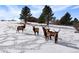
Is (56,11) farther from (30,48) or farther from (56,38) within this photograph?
(30,48)

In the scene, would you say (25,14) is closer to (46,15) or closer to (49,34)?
(46,15)

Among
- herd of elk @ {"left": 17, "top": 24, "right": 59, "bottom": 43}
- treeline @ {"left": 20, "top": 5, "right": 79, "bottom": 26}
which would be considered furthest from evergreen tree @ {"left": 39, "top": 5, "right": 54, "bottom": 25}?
herd of elk @ {"left": 17, "top": 24, "right": 59, "bottom": 43}

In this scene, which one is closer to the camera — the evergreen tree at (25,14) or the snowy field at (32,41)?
the snowy field at (32,41)

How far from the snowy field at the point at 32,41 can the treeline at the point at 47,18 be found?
2.6 inches

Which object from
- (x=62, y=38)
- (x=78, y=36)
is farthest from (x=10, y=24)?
(x=78, y=36)

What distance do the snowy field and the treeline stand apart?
67 millimetres

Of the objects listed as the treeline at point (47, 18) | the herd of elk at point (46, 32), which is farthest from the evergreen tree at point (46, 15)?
the herd of elk at point (46, 32)

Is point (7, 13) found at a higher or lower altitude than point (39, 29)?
higher

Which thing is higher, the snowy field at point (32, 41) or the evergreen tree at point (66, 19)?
the evergreen tree at point (66, 19)

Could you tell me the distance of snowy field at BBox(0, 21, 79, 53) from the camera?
2.16 meters

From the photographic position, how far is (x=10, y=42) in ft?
7.33

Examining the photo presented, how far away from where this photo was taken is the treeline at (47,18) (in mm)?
2283

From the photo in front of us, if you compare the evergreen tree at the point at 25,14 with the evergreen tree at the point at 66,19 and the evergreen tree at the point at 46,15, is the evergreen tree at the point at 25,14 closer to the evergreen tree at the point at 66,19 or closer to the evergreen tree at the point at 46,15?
the evergreen tree at the point at 46,15
